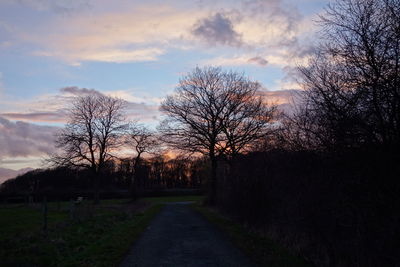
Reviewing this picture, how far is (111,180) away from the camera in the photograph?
309 ft

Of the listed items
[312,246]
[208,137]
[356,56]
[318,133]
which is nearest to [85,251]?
[312,246]

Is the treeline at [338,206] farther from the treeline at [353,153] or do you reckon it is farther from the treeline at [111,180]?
the treeline at [111,180]

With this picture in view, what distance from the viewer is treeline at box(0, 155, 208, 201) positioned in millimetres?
50634

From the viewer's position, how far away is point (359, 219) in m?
6.96

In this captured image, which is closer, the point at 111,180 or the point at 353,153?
the point at 353,153

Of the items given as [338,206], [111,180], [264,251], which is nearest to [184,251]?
[264,251]

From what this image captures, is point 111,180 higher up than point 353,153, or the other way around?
point 111,180

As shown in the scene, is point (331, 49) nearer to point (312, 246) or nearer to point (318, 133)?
point (318, 133)

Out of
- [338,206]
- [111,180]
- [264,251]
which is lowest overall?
[264,251]

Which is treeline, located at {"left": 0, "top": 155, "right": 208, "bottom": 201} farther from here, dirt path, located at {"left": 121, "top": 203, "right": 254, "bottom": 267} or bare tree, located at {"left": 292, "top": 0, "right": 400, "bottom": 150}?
bare tree, located at {"left": 292, "top": 0, "right": 400, "bottom": 150}

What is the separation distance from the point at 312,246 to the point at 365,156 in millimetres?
3385

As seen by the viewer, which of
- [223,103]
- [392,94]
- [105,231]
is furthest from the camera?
[223,103]

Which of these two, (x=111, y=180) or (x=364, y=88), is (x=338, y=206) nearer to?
(x=364, y=88)

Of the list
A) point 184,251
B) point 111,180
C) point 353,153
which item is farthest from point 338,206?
point 111,180
